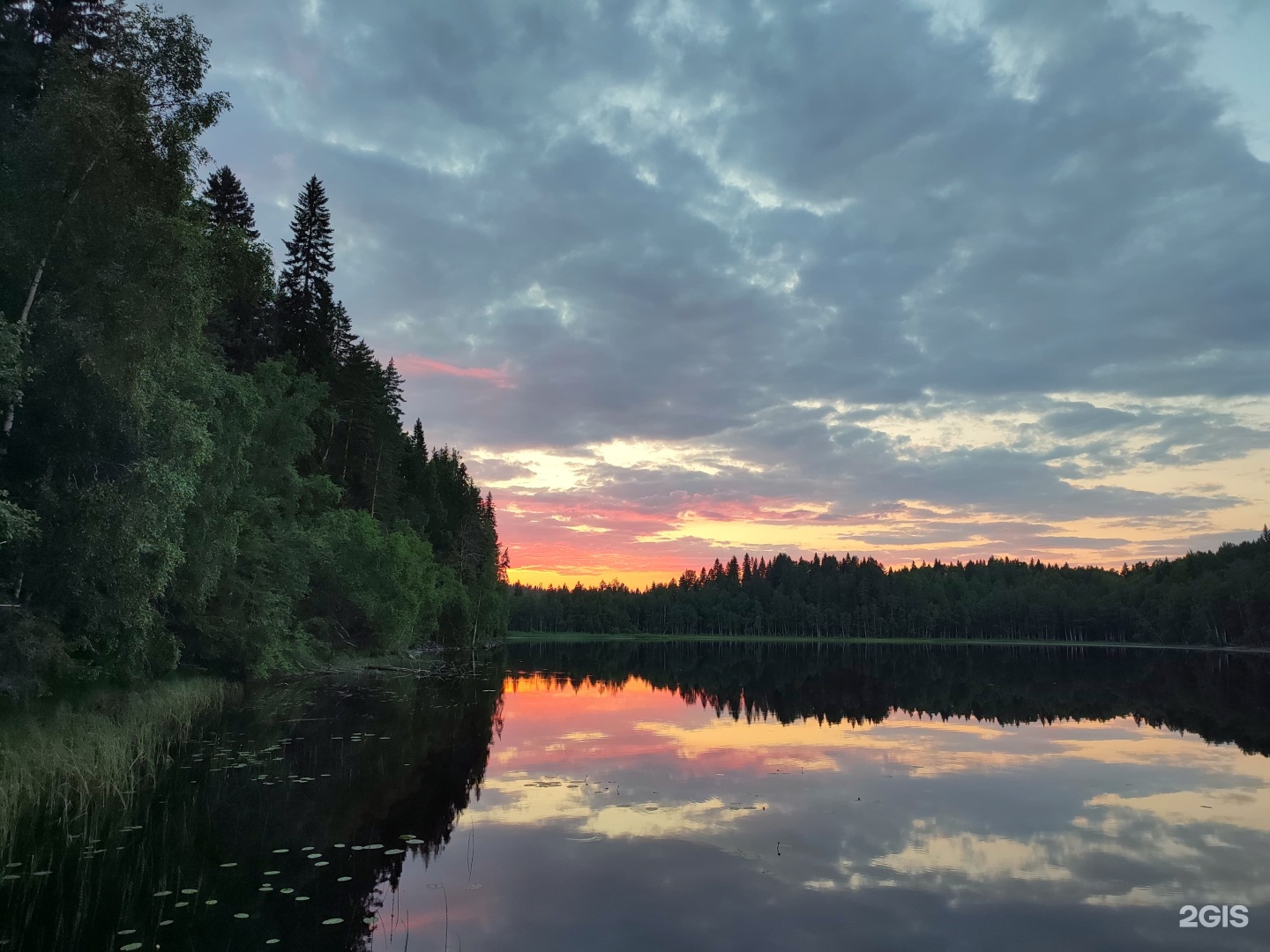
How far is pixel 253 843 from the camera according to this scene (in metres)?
14.7

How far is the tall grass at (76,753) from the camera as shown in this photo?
1596 cm

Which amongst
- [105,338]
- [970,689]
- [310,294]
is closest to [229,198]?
[310,294]

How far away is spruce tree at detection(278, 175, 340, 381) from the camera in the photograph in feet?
191

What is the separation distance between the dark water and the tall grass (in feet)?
2.55

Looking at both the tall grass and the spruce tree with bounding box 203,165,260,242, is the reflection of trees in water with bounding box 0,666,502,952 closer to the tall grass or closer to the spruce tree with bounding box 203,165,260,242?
the tall grass

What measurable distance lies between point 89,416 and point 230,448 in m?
12.0

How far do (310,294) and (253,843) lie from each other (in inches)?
2137

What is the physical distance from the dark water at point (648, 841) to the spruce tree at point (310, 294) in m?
32.9

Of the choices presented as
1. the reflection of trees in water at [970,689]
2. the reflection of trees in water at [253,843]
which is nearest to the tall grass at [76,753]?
the reflection of trees in water at [253,843]

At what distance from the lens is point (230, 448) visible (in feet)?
98.1

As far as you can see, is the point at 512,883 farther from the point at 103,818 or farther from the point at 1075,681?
the point at 1075,681

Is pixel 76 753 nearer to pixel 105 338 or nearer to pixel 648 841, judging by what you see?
pixel 105 338

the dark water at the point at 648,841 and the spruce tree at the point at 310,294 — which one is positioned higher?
the spruce tree at the point at 310,294

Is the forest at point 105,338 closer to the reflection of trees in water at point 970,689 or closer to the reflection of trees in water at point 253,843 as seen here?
the reflection of trees in water at point 253,843
